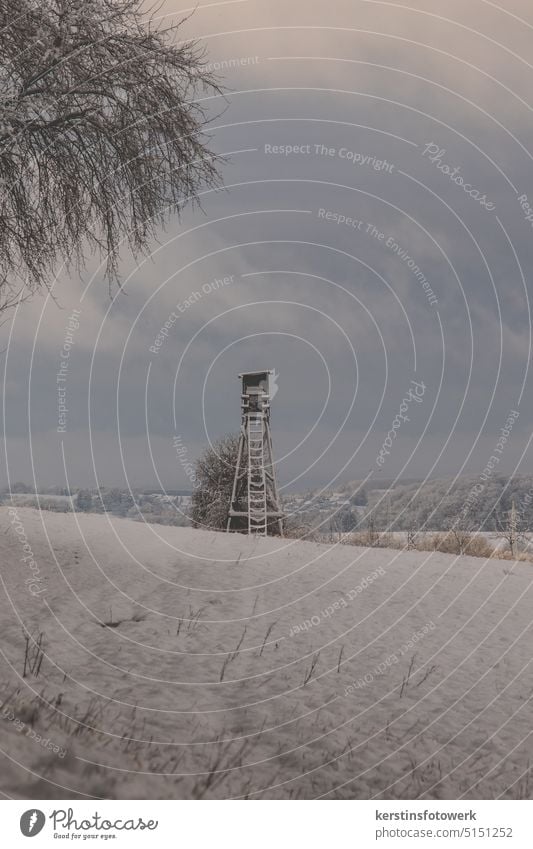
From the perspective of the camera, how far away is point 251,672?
7.45m

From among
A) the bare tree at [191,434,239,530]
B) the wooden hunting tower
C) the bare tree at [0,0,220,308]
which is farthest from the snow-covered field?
the bare tree at [191,434,239,530]

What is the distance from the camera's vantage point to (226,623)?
885 cm

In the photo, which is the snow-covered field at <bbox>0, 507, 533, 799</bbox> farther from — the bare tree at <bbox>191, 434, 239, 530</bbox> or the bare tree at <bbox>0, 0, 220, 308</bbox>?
the bare tree at <bbox>191, 434, 239, 530</bbox>

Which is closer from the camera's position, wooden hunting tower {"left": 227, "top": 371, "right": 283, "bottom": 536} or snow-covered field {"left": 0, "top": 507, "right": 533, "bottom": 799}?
snow-covered field {"left": 0, "top": 507, "right": 533, "bottom": 799}

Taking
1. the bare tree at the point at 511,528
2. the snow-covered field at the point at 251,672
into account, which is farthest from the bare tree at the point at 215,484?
the snow-covered field at the point at 251,672

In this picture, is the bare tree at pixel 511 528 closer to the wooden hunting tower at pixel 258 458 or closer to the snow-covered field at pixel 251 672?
the wooden hunting tower at pixel 258 458

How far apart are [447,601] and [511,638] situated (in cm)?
136

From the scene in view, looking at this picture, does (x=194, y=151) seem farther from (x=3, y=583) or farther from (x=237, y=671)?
(x=237, y=671)

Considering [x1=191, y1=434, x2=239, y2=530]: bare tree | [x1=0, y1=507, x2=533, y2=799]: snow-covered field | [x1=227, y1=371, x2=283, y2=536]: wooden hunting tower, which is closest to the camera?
[x1=0, y1=507, x2=533, y2=799]: snow-covered field

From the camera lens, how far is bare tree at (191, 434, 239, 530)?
28.6 metres

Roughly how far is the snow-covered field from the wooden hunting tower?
12071mm

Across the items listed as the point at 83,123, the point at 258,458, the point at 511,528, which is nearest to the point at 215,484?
the point at 258,458

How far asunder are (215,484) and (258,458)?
15.2 ft

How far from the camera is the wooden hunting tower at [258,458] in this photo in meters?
24.9
